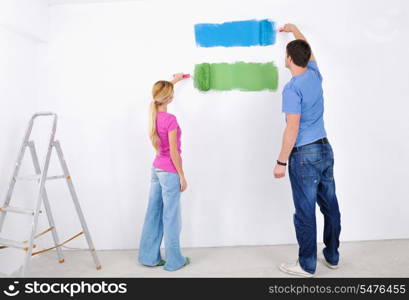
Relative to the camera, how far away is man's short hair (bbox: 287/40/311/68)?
217 cm

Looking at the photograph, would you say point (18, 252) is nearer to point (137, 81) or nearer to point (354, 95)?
point (137, 81)

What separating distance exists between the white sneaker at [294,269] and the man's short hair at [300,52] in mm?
1302

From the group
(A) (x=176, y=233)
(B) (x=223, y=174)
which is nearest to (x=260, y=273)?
(A) (x=176, y=233)

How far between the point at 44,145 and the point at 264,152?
181 cm

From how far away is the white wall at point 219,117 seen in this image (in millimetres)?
2791

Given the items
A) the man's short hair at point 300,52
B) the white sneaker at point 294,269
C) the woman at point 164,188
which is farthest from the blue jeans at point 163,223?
the man's short hair at point 300,52

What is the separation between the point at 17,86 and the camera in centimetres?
260

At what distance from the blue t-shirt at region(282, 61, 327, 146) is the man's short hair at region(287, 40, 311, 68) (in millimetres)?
68

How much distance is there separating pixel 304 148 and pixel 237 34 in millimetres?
1158

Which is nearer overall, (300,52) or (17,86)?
(300,52)

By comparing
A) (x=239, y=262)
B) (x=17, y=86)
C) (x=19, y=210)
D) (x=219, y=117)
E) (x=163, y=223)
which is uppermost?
(x=17, y=86)

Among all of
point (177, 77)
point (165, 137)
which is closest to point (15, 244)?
point (165, 137)

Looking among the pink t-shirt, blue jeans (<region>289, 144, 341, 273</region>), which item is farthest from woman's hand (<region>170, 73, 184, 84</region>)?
blue jeans (<region>289, 144, 341, 273</region>)

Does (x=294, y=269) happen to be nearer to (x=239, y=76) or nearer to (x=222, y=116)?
(x=222, y=116)
